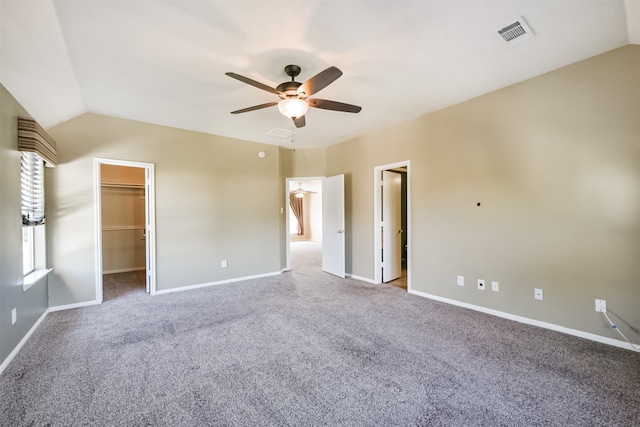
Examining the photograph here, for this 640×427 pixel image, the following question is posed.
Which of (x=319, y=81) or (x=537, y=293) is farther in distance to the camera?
(x=537, y=293)

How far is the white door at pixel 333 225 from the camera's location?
16.7 ft

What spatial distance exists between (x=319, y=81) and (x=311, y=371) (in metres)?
2.32

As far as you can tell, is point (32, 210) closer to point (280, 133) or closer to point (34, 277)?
point (34, 277)

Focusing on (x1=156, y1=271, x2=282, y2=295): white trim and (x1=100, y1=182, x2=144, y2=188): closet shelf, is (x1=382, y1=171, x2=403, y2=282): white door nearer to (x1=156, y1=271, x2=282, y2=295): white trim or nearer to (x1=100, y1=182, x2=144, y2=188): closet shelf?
(x1=156, y1=271, x2=282, y2=295): white trim

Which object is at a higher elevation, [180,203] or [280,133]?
[280,133]

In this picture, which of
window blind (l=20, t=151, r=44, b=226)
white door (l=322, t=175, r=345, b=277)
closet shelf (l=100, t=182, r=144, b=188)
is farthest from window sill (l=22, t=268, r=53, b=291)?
white door (l=322, t=175, r=345, b=277)

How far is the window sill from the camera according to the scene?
2.71 metres

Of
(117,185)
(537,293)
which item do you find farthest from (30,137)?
(537,293)

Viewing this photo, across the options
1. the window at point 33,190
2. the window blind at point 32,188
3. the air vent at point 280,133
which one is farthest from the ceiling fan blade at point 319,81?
the window blind at point 32,188

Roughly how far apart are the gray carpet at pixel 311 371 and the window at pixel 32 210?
758 mm

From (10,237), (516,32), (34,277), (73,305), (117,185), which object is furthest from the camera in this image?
(117,185)

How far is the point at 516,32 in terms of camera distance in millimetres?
2078

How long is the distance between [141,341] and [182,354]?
0.58 meters

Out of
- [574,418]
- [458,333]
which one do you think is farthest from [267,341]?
[574,418]
